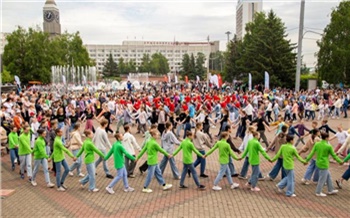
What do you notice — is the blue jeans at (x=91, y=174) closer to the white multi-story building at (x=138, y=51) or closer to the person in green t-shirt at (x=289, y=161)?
the person in green t-shirt at (x=289, y=161)

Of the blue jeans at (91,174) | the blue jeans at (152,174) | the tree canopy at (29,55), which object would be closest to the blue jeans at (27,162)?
the blue jeans at (91,174)

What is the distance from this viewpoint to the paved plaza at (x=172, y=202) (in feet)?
22.7

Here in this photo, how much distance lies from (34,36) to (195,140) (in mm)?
54918

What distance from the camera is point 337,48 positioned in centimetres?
3102

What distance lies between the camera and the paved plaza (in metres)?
6.91

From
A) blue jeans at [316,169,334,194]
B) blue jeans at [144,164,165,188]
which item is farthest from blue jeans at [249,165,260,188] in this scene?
blue jeans at [144,164,165,188]

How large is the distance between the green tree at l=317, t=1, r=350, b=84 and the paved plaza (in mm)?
26503

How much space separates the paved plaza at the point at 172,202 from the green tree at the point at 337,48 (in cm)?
2650

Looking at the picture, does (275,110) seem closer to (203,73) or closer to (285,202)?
(285,202)

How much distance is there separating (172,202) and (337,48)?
29362 mm

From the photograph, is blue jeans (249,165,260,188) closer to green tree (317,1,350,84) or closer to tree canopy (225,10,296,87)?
green tree (317,1,350,84)

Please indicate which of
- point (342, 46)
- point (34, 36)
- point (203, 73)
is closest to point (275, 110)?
point (342, 46)

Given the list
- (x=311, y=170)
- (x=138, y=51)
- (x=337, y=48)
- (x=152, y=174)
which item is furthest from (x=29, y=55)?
(x=138, y=51)

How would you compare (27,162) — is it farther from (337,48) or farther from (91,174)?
(337,48)
